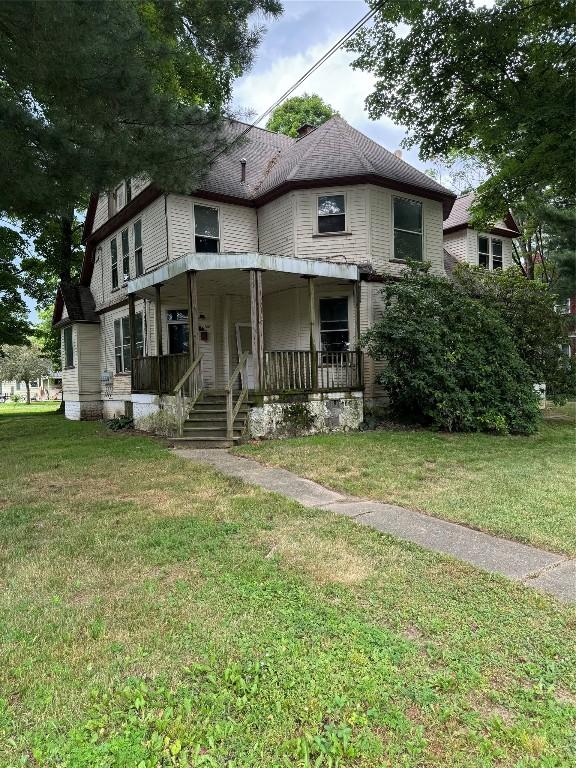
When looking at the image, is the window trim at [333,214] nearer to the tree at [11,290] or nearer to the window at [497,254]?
the window at [497,254]

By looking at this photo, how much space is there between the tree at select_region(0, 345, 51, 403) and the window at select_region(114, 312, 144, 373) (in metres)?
34.3

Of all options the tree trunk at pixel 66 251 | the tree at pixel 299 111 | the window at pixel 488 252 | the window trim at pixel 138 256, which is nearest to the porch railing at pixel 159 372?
the window trim at pixel 138 256

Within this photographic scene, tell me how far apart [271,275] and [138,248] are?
5.53 meters

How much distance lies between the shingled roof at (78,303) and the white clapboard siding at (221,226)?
652 centimetres

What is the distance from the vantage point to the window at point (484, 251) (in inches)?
722

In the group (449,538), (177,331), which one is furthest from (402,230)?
(449,538)

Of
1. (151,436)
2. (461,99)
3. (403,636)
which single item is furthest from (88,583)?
(461,99)

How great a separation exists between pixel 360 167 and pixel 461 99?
276cm

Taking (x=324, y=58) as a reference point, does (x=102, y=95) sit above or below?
below

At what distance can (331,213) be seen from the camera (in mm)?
12602

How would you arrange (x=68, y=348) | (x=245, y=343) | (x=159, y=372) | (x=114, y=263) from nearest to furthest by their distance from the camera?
1. (x=159, y=372)
2. (x=245, y=343)
3. (x=114, y=263)
4. (x=68, y=348)

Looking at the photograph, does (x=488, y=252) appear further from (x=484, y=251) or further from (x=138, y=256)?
(x=138, y=256)

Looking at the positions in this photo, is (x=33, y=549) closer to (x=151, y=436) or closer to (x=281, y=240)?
(x=151, y=436)

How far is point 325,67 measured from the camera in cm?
973
